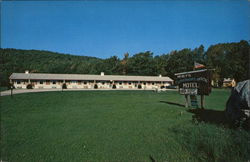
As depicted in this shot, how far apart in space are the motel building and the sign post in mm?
32585

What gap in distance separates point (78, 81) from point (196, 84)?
36.4 m

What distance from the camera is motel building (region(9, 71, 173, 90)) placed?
38125mm

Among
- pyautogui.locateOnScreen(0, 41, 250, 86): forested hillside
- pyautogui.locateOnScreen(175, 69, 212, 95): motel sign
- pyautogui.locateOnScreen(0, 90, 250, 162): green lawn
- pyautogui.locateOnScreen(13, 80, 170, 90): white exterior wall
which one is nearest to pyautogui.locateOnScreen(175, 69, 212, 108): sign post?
pyautogui.locateOnScreen(175, 69, 212, 95): motel sign

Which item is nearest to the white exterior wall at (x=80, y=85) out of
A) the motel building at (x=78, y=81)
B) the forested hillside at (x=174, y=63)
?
the motel building at (x=78, y=81)

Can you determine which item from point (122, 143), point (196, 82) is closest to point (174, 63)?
point (196, 82)

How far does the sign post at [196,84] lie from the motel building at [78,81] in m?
32.6

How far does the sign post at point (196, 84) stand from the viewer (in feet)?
36.1

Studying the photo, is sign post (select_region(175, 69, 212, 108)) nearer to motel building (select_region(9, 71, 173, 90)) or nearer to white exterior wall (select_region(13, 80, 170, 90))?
motel building (select_region(9, 71, 173, 90))

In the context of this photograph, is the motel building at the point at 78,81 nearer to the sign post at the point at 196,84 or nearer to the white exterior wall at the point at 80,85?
the white exterior wall at the point at 80,85

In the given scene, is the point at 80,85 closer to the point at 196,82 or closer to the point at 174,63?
the point at 196,82

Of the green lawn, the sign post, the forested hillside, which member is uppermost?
the forested hillside

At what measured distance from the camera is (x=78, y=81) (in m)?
43.2

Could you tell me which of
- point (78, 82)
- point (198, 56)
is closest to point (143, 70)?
point (198, 56)

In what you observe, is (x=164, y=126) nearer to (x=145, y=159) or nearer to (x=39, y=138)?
(x=145, y=159)
